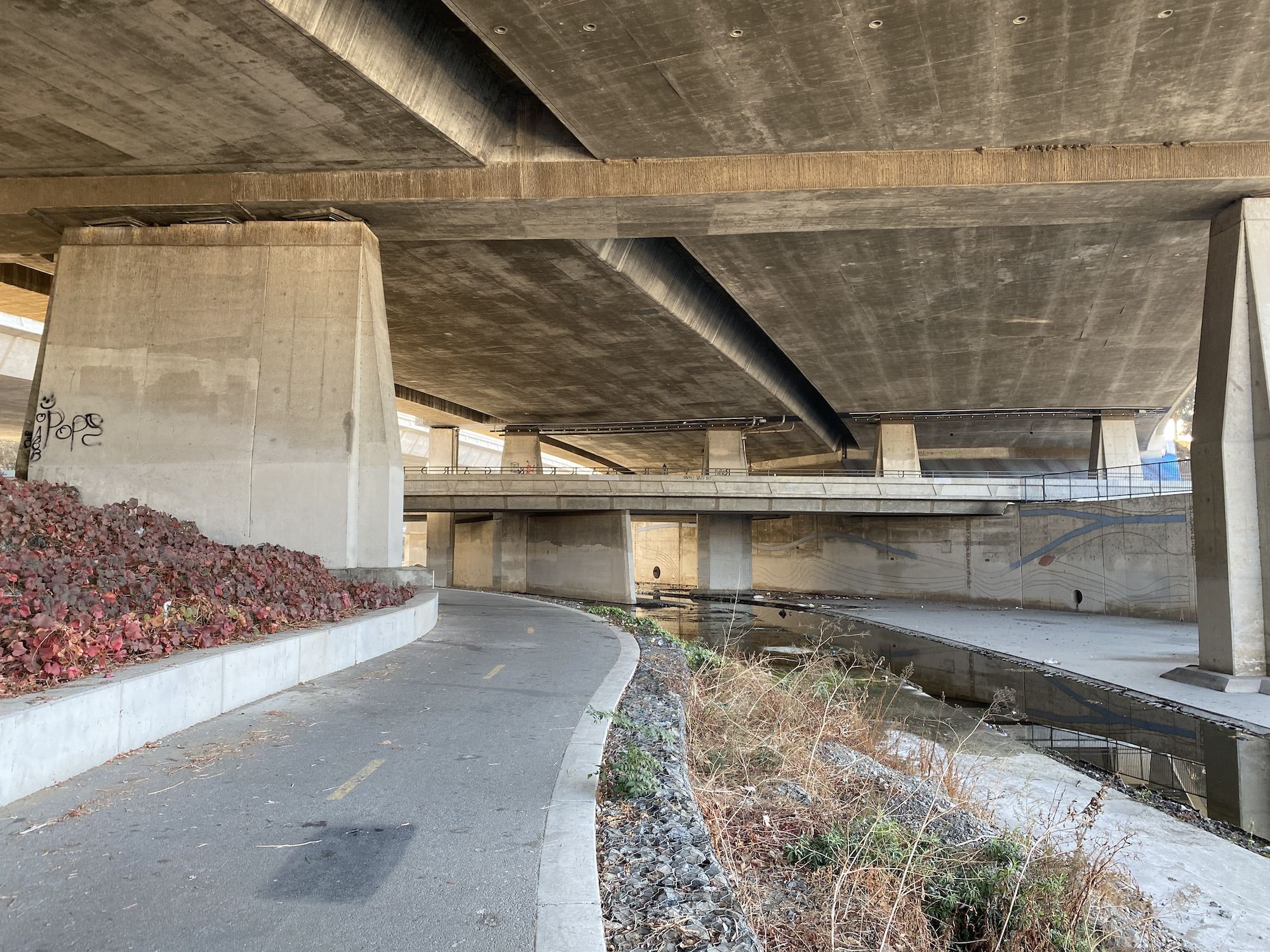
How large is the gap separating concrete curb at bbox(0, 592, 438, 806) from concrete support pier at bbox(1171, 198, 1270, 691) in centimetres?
1469

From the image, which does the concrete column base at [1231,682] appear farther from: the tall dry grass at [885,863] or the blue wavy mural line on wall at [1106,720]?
the tall dry grass at [885,863]

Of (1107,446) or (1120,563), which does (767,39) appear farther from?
(1107,446)

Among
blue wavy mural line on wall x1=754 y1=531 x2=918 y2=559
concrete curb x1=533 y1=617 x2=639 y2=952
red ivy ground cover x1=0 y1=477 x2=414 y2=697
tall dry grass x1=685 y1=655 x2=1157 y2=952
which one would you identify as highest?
blue wavy mural line on wall x1=754 y1=531 x2=918 y2=559

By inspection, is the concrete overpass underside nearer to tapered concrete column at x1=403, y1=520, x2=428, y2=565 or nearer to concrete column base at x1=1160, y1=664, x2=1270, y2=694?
concrete column base at x1=1160, y1=664, x2=1270, y2=694

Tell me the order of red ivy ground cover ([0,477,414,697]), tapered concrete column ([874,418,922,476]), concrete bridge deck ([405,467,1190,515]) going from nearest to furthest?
red ivy ground cover ([0,477,414,697])
concrete bridge deck ([405,467,1190,515])
tapered concrete column ([874,418,922,476])

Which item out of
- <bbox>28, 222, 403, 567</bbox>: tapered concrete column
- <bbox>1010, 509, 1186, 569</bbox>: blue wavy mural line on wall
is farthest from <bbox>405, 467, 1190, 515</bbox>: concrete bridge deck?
<bbox>28, 222, 403, 567</bbox>: tapered concrete column

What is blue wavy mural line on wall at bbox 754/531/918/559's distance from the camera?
1686 inches

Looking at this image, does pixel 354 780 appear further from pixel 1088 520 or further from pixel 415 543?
pixel 415 543

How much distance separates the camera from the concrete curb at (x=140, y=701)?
470cm

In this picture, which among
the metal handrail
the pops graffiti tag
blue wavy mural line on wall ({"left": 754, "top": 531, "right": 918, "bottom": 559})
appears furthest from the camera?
blue wavy mural line on wall ({"left": 754, "top": 531, "right": 918, "bottom": 559})

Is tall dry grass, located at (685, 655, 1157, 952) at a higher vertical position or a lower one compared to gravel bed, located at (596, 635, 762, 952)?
lower

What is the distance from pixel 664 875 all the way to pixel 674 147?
40.5 feet

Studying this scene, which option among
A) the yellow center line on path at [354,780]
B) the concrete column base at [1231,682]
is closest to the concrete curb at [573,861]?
the yellow center line on path at [354,780]

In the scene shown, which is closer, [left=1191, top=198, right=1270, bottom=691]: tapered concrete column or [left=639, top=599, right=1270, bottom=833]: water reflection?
[left=639, top=599, right=1270, bottom=833]: water reflection
